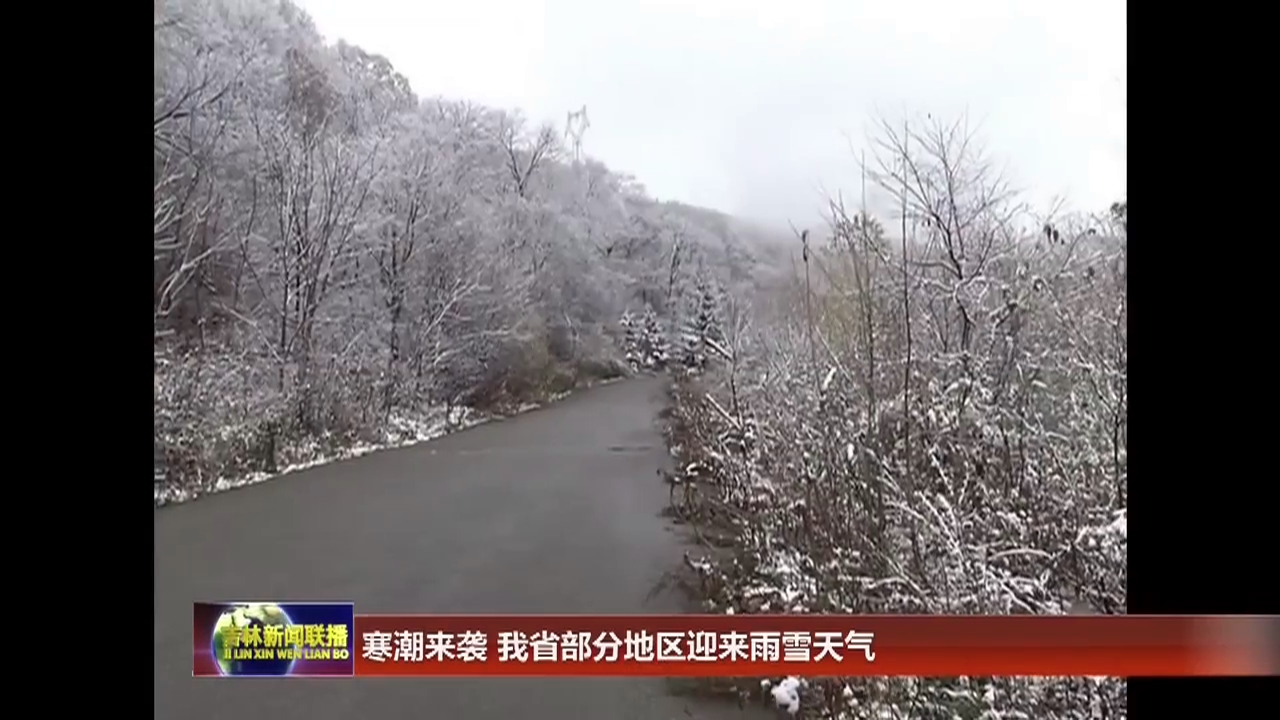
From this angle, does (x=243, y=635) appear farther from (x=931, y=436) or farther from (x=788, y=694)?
(x=931, y=436)

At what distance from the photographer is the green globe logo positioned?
4.72 feet

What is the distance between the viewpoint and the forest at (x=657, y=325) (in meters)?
1.67

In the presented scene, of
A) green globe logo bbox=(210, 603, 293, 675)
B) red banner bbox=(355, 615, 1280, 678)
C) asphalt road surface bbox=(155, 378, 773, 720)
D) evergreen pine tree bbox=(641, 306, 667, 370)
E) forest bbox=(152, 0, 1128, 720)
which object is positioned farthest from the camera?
evergreen pine tree bbox=(641, 306, 667, 370)

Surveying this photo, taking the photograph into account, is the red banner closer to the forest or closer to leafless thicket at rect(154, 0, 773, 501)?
the forest

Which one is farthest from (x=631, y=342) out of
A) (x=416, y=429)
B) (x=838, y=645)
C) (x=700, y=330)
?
(x=838, y=645)

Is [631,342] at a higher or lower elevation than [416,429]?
higher

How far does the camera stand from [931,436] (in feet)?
5.79

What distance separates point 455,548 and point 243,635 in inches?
18.8

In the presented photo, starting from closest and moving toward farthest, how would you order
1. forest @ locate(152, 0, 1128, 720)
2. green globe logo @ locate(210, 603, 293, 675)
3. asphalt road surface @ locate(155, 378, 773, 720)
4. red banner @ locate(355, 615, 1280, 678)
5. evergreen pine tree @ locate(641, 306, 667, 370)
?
red banner @ locate(355, 615, 1280, 678) < green globe logo @ locate(210, 603, 293, 675) < asphalt road surface @ locate(155, 378, 773, 720) < forest @ locate(152, 0, 1128, 720) < evergreen pine tree @ locate(641, 306, 667, 370)

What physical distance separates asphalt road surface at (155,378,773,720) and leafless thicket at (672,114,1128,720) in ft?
0.55

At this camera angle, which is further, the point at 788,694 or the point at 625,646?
the point at 788,694

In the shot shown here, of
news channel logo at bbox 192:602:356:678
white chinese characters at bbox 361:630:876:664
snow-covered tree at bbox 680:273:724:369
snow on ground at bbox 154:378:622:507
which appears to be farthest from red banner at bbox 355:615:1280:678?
snow-covered tree at bbox 680:273:724:369
